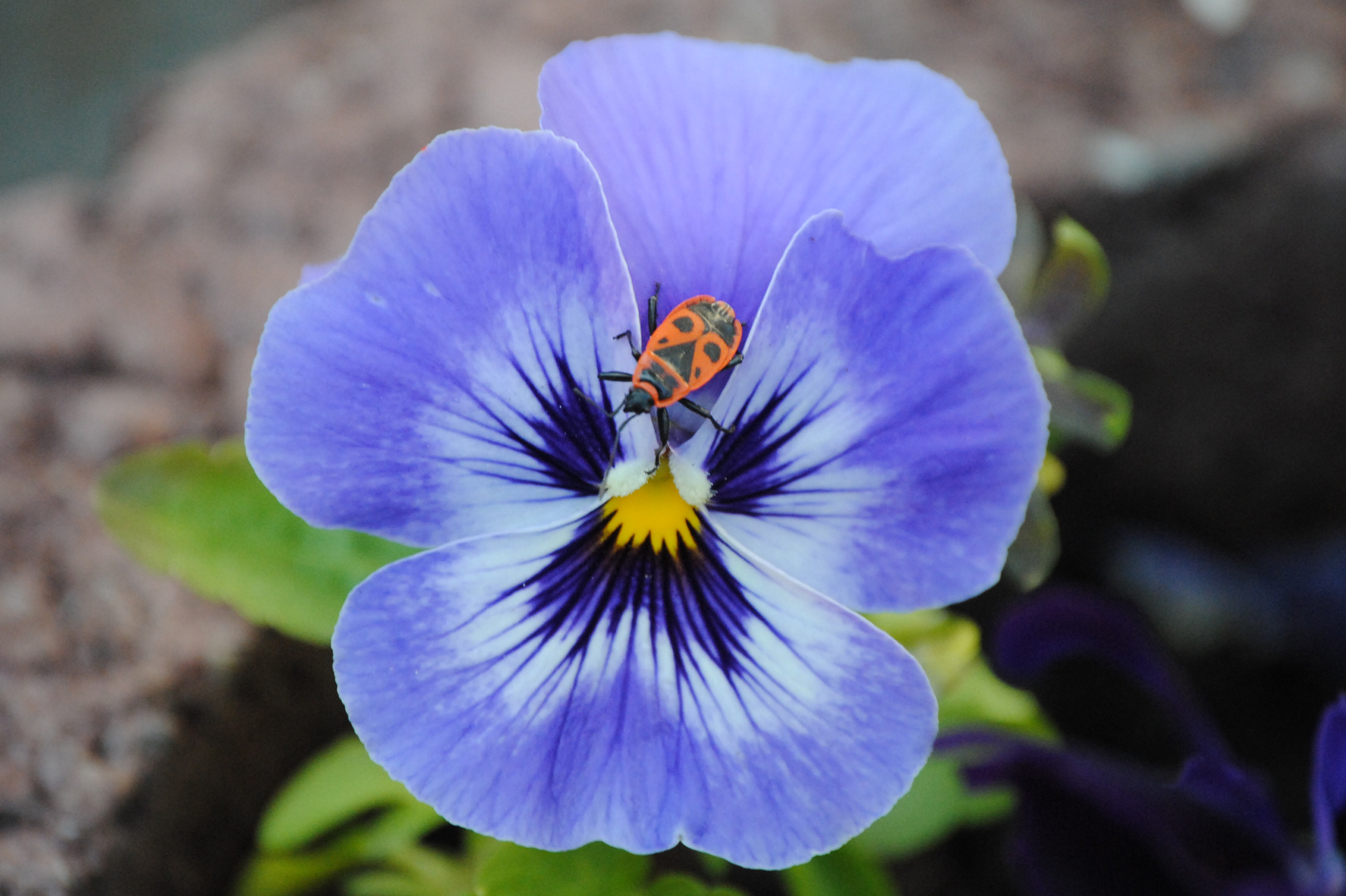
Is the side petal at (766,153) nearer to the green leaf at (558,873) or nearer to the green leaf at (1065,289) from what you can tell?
the green leaf at (1065,289)

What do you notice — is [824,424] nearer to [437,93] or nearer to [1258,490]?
[437,93]

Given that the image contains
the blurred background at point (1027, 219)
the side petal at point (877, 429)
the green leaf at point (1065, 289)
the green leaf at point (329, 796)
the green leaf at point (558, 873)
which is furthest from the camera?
the blurred background at point (1027, 219)

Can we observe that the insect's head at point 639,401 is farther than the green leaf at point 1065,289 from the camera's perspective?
No

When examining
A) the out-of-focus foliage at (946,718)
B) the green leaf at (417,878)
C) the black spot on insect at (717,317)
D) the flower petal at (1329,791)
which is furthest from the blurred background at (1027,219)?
the black spot on insect at (717,317)

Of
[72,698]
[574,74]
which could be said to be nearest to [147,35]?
[72,698]

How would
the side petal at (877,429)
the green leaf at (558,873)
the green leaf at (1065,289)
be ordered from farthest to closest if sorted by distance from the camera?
the green leaf at (1065,289) < the green leaf at (558,873) < the side petal at (877,429)

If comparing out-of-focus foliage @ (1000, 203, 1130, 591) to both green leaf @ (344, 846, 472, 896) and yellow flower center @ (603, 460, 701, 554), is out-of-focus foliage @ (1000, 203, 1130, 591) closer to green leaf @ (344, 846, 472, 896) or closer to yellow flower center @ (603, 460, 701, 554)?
yellow flower center @ (603, 460, 701, 554)
